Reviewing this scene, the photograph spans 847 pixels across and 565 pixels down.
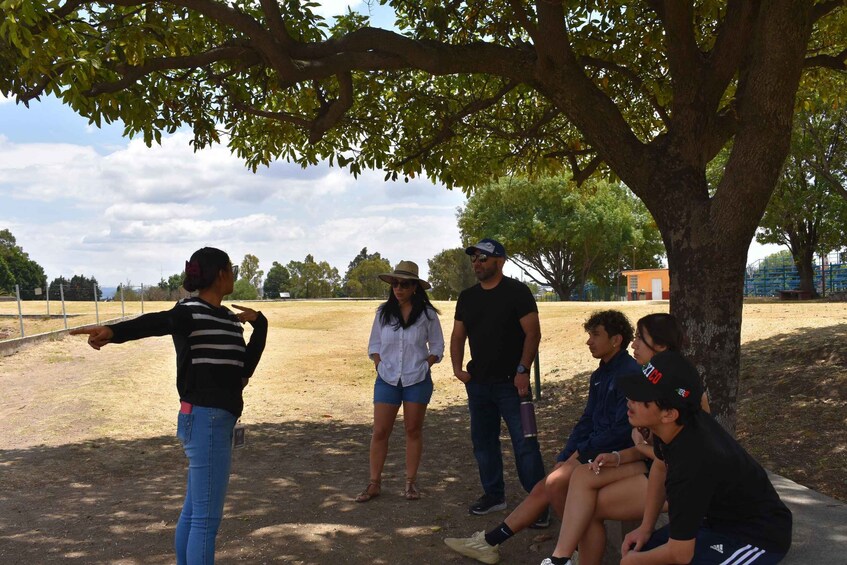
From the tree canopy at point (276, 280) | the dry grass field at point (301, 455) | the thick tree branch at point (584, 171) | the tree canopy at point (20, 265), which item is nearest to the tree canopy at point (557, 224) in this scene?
the dry grass field at point (301, 455)

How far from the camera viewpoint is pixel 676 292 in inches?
241

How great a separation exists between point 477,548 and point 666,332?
1891mm

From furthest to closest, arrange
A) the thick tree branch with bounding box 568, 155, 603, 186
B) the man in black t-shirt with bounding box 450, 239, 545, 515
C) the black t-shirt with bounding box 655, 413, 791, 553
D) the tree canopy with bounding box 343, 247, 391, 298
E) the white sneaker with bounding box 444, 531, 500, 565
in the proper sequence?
the tree canopy with bounding box 343, 247, 391, 298, the thick tree branch with bounding box 568, 155, 603, 186, the man in black t-shirt with bounding box 450, 239, 545, 515, the white sneaker with bounding box 444, 531, 500, 565, the black t-shirt with bounding box 655, 413, 791, 553

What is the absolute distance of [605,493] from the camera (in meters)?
3.88

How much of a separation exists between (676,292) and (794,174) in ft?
98.9

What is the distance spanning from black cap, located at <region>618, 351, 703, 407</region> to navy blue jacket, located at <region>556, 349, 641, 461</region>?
116cm

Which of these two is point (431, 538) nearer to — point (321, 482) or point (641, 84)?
point (321, 482)

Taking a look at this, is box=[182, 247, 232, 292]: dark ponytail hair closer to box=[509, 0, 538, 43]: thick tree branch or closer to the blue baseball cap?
the blue baseball cap

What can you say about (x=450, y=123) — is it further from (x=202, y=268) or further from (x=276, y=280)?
(x=276, y=280)

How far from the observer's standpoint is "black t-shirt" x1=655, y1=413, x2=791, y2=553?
9.53ft

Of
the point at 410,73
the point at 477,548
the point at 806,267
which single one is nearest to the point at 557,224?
the point at 806,267

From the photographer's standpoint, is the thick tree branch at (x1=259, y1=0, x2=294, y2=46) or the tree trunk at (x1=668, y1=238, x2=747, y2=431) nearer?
the tree trunk at (x1=668, y1=238, x2=747, y2=431)

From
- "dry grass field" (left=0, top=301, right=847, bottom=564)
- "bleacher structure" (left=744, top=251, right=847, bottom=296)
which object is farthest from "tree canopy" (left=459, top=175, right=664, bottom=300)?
"dry grass field" (left=0, top=301, right=847, bottom=564)

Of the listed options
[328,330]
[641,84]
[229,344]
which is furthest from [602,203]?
[229,344]
